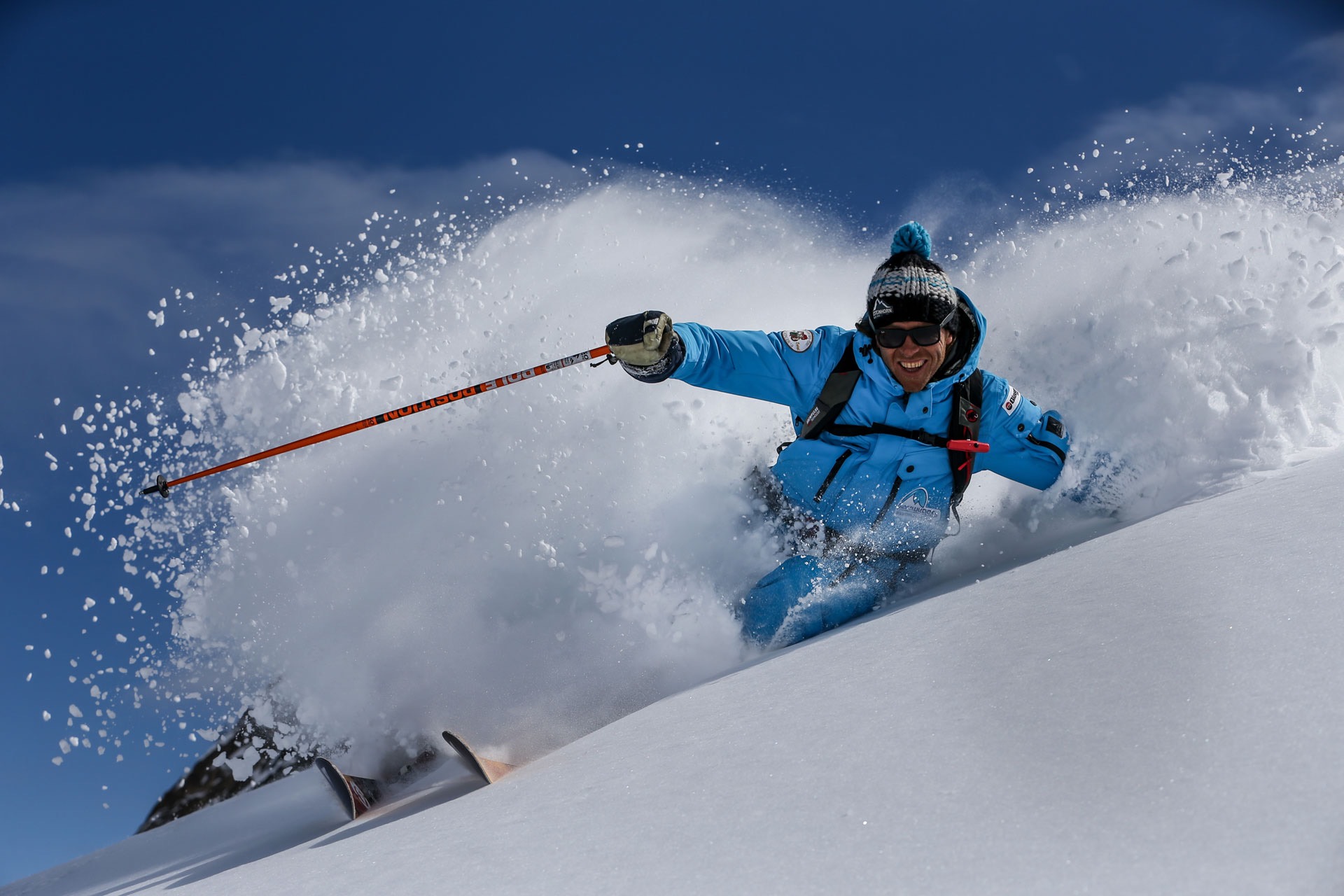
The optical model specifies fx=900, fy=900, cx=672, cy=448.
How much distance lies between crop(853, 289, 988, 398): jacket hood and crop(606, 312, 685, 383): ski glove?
0.88m

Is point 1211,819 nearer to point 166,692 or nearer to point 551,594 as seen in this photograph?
point 551,594

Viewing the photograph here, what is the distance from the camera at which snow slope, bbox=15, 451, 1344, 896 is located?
1495 millimetres

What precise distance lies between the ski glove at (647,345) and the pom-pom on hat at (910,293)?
91cm

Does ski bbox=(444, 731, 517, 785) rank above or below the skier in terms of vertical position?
below

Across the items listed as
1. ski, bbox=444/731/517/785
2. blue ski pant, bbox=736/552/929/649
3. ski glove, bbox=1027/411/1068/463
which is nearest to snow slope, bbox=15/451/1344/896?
Answer: ski, bbox=444/731/517/785

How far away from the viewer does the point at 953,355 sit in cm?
416

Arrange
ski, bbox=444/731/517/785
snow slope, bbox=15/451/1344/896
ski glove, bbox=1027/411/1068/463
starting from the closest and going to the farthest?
snow slope, bbox=15/451/1344/896 → ski, bbox=444/731/517/785 → ski glove, bbox=1027/411/1068/463

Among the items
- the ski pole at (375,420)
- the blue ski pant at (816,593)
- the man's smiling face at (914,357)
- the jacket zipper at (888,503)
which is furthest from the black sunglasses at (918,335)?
the ski pole at (375,420)

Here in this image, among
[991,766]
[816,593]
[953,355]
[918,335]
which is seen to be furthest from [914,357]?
[991,766]

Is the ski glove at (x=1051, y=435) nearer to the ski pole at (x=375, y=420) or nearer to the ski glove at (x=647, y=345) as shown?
the ski glove at (x=647, y=345)

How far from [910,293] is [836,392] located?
0.58 meters

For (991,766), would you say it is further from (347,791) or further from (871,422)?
(871,422)

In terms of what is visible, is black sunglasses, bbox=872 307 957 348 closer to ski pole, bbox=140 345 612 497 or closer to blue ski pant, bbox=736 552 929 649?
blue ski pant, bbox=736 552 929 649

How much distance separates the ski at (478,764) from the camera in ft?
9.98
